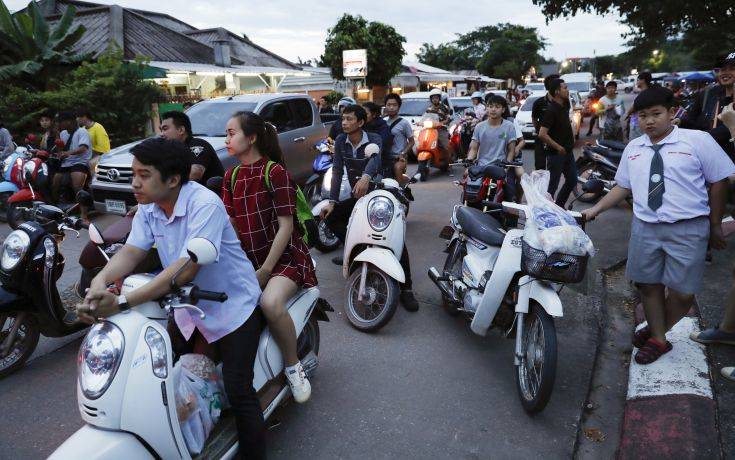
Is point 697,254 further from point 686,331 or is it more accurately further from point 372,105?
point 372,105

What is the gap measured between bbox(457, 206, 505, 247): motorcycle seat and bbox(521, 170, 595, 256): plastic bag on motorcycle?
507mm

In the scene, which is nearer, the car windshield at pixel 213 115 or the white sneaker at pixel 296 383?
the white sneaker at pixel 296 383

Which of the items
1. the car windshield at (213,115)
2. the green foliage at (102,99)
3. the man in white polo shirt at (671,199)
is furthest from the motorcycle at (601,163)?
the green foliage at (102,99)

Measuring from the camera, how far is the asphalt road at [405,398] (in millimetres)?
2762

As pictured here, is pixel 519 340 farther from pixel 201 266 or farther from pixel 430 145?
pixel 430 145

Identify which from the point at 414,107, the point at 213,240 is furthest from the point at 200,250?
the point at 414,107

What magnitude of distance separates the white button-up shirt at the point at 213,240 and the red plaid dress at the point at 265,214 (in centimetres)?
42

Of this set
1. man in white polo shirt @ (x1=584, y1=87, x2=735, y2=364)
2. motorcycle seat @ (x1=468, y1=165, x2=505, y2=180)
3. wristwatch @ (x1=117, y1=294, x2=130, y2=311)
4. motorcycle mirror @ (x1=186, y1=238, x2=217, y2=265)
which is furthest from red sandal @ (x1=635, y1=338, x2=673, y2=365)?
wristwatch @ (x1=117, y1=294, x2=130, y2=311)

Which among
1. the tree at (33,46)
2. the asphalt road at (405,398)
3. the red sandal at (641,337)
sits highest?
the tree at (33,46)

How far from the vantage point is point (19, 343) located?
349 cm

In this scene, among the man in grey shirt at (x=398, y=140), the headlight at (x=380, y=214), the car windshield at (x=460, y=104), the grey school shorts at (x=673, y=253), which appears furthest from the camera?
the car windshield at (x=460, y=104)

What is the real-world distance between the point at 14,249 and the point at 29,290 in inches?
11.6

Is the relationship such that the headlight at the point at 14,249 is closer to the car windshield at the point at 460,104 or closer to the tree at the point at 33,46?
the tree at the point at 33,46

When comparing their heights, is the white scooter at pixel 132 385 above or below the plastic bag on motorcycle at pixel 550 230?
below
